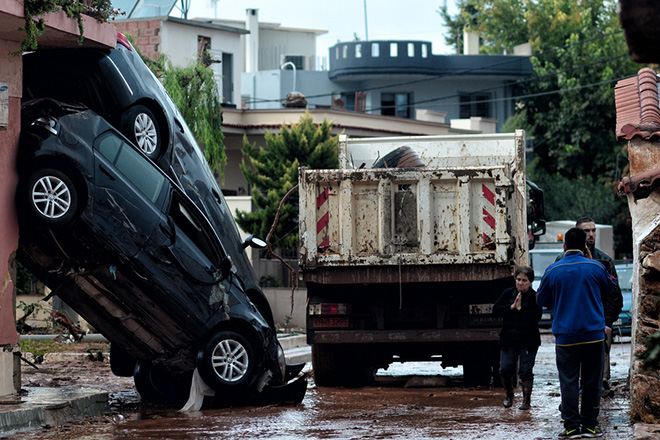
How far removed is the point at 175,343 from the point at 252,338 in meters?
→ 0.79

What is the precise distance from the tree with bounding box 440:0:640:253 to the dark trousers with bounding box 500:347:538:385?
30.9 meters

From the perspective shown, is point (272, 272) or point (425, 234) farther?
point (272, 272)

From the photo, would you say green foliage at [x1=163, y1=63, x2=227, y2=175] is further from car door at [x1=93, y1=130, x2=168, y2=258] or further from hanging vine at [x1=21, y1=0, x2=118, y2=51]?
car door at [x1=93, y1=130, x2=168, y2=258]

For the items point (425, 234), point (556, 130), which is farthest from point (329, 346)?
point (556, 130)

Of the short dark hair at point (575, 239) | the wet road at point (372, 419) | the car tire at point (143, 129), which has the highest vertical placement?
the car tire at point (143, 129)

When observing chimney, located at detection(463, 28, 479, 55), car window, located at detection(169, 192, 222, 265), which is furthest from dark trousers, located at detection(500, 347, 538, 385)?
chimney, located at detection(463, 28, 479, 55)

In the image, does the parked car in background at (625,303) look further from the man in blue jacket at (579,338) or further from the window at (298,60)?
the window at (298,60)

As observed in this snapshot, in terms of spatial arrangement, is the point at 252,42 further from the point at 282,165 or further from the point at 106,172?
the point at 106,172

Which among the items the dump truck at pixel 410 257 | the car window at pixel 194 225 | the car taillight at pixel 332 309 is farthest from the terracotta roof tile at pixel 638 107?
the car window at pixel 194 225

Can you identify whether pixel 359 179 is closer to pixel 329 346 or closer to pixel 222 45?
pixel 329 346

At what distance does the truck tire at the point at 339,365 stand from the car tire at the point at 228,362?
2.23 metres

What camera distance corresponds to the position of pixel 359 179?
40.8 feet

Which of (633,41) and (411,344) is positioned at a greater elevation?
(633,41)

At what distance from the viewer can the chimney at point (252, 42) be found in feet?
174
